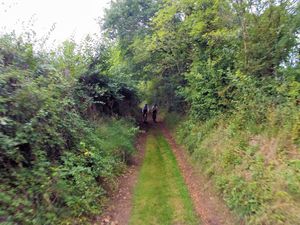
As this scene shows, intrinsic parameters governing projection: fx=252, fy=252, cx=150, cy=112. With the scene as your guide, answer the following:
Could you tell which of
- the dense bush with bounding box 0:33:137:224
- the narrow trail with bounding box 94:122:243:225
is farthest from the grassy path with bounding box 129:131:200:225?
the dense bush with bounding box 0:33:137:224

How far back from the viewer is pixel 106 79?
1247 cm

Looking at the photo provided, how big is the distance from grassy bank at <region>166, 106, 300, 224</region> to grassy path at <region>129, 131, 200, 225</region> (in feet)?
3.14

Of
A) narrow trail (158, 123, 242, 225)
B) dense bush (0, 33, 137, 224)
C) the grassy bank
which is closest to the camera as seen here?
dense bush (0, 33, 137, 224)

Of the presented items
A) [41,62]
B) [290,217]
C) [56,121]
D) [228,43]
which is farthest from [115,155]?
[228,43]

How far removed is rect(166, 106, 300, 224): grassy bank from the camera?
4.69 metres

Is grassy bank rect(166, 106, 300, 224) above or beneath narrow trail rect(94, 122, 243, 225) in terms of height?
above

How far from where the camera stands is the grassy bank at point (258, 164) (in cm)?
469

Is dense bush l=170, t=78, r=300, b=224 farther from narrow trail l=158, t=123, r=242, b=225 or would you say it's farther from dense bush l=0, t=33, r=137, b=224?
dense bush l=0, t=33, r=137, b=224

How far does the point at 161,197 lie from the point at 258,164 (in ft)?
8.85

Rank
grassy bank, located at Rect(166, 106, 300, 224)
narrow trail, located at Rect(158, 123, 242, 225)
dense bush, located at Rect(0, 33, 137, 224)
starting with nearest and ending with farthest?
1. dense bush, located at Rect(0, 33, 137, 224)
2. grassy bank, located at Rect(166, 106, 300, 224)
3. narrow trail, located at Rect(158, 123, 242, 225)

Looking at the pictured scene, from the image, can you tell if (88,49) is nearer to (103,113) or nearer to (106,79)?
(106,79)

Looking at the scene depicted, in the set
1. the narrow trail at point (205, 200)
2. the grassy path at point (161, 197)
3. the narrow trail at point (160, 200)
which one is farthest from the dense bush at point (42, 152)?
the narrow trail at point (205, 200)

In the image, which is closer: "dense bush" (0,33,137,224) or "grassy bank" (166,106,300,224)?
"dense bush" (0,33,137,224)

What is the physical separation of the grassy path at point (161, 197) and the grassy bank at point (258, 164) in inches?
37.7
